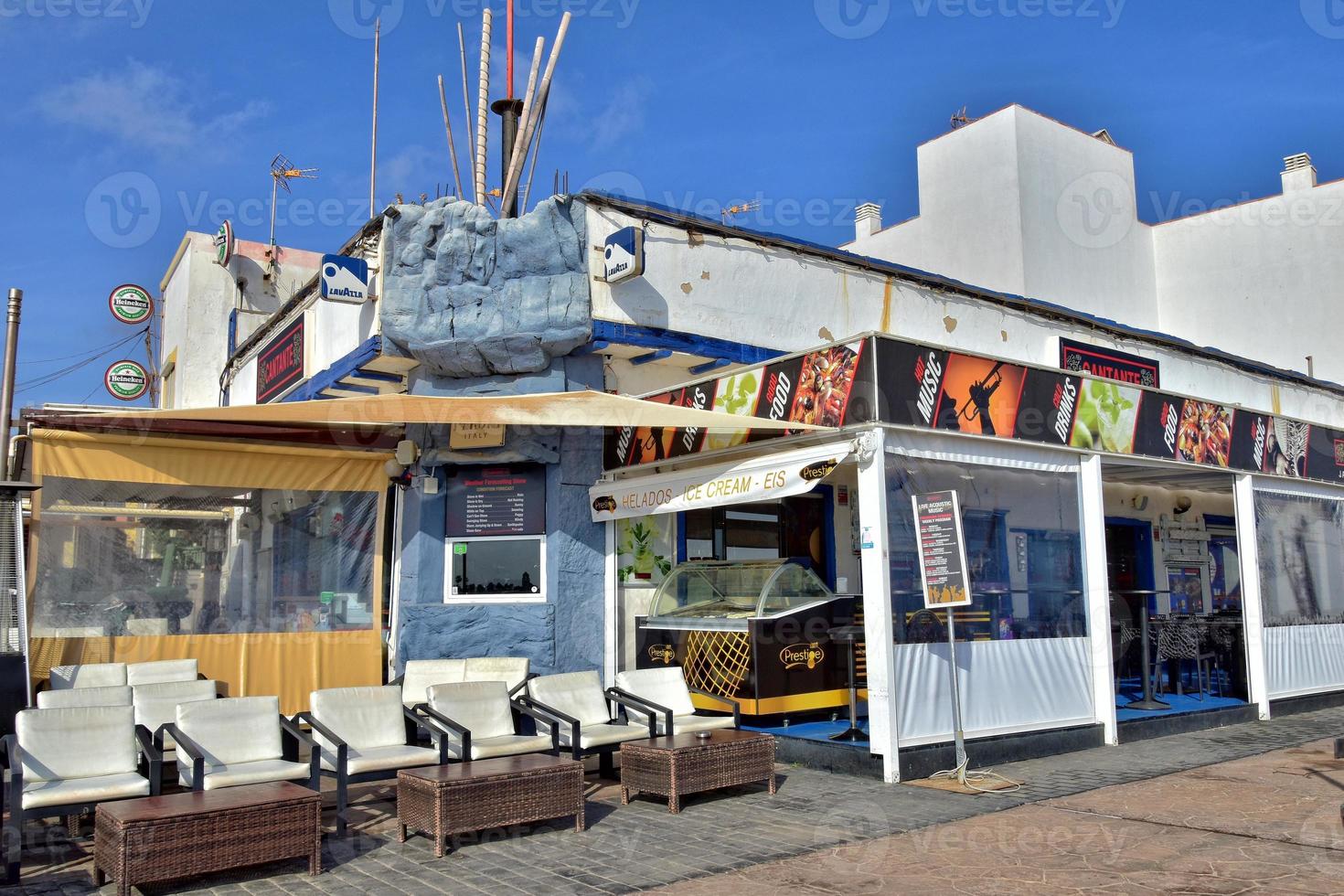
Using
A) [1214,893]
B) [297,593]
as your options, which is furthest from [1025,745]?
[297,593]

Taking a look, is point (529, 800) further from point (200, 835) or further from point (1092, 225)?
point (1092, 225)

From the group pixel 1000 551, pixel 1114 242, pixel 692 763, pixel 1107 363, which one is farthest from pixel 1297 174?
pixel 692 763

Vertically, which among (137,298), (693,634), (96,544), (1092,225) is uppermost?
(1092,225)

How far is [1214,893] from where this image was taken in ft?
15.6

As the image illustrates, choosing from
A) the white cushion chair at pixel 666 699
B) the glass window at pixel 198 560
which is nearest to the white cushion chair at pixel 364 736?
the white cushion chair at pixel 666 699

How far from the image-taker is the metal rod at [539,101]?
34.1ft

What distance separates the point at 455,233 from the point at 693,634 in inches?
165

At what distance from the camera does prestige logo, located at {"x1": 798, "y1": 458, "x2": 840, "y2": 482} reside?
7754mm

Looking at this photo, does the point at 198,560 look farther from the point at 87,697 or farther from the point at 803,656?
the point at 803,656

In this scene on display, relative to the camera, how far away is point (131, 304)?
20.5 meters

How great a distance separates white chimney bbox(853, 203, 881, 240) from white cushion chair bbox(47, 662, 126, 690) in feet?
64.9

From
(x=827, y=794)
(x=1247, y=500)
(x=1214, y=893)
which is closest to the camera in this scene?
(x=1214, y=893)

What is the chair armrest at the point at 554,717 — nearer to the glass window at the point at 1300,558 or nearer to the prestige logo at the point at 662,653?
the prestige logo at the point at 662,653

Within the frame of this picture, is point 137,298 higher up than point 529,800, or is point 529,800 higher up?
point 137,298
